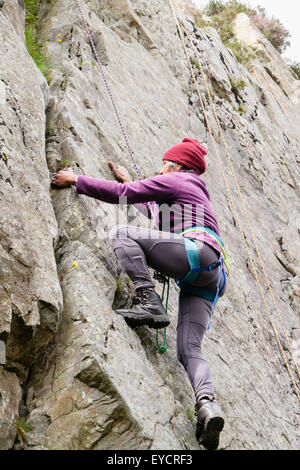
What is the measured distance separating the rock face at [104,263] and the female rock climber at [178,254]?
282 mm

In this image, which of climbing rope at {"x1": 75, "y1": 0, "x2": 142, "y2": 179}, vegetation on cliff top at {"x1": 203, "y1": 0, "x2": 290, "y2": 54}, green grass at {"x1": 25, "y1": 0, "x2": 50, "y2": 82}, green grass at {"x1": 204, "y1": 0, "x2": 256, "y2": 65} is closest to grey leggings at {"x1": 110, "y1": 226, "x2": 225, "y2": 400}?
climbing rope at {"x1": 75, "y1": 0, "x2": 142, "y2": 179}

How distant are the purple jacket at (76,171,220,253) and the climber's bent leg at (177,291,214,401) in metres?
0.62

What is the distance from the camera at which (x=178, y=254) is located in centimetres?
444

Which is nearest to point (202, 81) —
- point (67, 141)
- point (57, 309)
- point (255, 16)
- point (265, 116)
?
point (265, 116)

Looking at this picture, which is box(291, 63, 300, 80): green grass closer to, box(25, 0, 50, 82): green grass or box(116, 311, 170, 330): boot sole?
box(25, 0, 50, 82): green grass

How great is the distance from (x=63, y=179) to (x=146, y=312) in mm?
1679

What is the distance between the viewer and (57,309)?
12.7 feet

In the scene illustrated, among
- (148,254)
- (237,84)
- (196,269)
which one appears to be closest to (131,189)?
(148,254)

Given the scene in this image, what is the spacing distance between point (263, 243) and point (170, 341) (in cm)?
524

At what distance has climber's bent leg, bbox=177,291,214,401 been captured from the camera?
4258mm

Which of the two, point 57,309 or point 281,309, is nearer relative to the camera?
point 57,309

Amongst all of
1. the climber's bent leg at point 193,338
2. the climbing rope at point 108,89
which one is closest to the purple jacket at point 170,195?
the climber's bent leg at point 193,338

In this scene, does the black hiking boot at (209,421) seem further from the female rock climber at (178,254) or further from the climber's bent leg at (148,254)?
the climber's bent leg at (148,254)
